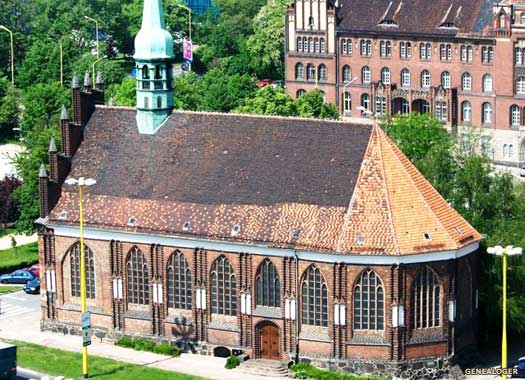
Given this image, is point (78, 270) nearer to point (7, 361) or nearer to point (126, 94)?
point (7, 361)

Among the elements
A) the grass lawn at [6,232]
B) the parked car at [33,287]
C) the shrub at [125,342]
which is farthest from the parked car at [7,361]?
the grass lawn at [6,232]

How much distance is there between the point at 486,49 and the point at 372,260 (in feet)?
276

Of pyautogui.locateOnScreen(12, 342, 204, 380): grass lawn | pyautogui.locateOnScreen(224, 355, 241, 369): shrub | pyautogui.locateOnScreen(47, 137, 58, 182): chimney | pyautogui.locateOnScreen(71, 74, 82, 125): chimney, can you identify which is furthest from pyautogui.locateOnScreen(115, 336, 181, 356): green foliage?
pyautogui.locateOnScreen(71, 74, 82, 125): chimney

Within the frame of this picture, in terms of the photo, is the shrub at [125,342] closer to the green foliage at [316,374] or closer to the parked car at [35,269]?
the green foliage at [316,374]

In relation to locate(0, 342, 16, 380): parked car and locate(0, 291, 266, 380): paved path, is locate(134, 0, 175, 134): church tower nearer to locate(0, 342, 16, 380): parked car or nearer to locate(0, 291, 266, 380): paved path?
locate(0, 291, 266, 380): paved path

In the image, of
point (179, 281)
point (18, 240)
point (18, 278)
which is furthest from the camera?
point (18, 240)

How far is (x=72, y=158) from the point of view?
132500 mm

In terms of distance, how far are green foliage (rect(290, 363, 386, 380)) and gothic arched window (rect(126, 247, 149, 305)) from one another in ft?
40.2

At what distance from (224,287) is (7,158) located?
226ft

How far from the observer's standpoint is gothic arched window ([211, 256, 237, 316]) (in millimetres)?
124500

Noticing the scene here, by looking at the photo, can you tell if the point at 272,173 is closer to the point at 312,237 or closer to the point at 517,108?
the point at 312,237

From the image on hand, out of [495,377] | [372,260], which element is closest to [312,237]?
[372,260]

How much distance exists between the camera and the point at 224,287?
12481cm

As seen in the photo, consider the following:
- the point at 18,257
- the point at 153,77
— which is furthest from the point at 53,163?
the point at 18,257
